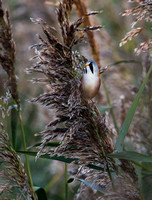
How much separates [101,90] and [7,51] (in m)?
1.36

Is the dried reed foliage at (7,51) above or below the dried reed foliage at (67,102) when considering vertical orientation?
above

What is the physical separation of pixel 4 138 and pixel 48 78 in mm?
304

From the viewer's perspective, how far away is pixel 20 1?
4.16m

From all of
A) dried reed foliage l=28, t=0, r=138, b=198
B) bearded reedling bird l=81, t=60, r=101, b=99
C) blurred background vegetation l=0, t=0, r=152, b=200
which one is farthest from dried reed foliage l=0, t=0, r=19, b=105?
bearded reedling bird l=81, t=60, r=101, b=99

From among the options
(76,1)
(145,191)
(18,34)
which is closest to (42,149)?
(145,191)

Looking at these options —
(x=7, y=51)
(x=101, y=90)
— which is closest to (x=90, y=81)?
(x=7, y=51)

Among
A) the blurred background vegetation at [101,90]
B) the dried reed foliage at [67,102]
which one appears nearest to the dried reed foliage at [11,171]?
the dried reed foliage at [67,102]

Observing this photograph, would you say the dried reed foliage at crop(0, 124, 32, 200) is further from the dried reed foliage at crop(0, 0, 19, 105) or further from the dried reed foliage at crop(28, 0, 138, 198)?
the dried reed foliage at crop(0, 0, 19, 105)

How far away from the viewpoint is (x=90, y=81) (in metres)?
1.33

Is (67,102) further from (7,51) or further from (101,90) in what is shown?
(101,90)

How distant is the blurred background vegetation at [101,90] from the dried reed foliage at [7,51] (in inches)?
2.3

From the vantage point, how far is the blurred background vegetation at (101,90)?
6.67 feet

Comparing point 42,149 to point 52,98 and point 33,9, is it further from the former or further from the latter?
point 33,9

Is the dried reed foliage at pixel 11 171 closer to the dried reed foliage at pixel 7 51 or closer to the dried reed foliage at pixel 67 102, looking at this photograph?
the dried reed foliage at pixel 67 102
